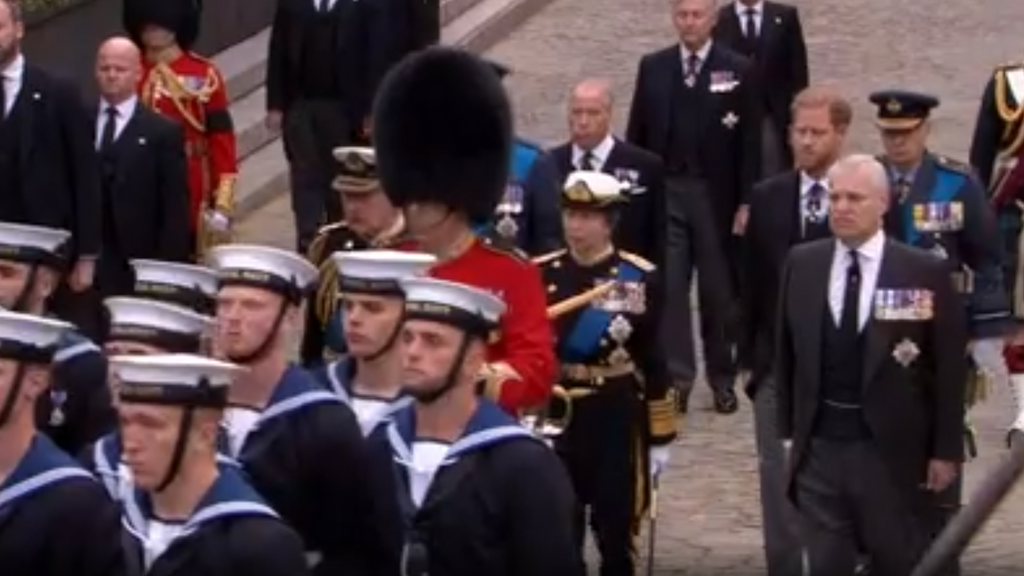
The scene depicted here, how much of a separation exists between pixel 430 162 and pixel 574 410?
4.78 ft

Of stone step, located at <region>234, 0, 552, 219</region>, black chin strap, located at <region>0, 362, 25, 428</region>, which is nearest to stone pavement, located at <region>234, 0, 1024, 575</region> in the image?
stone step, located at <region>234, 0, 552, 219</region>

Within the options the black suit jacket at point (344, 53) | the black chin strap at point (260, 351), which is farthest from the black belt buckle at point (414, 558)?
the black suit jacket at point (344, 53)

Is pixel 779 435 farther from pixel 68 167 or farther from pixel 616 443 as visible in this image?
pixel 68 167

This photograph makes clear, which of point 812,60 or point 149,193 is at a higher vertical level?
point 149,193

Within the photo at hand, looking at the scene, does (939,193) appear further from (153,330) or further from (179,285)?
(153,330)

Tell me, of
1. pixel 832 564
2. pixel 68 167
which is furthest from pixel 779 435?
pixel 68 167

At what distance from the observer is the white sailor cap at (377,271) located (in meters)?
9.50

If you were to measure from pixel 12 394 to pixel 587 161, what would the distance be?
6.08 metres

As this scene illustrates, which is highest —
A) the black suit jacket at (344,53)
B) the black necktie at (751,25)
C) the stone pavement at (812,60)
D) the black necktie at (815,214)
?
the black necktie at (815,214)

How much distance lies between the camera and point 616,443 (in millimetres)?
12516

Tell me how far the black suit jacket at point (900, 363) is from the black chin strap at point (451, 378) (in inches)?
113

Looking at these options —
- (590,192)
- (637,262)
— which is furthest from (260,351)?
(637,262)

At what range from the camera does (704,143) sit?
15930 mm

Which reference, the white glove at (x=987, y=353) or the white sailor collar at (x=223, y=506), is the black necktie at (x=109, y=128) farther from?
the white sailor collar at (x=223, y=506)
